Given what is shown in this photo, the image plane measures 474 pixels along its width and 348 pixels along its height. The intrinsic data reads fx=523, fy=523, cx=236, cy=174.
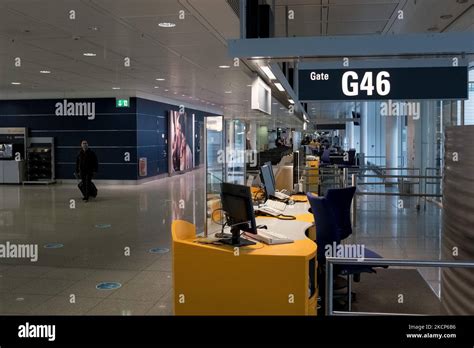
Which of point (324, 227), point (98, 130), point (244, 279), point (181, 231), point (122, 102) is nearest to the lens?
point (244, 279)

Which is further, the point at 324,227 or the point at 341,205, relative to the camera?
the point at 341,205

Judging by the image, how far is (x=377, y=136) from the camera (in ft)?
94.0

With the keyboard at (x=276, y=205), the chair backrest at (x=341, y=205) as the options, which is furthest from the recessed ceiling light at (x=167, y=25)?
the chair backrest at (x=341, y=205)

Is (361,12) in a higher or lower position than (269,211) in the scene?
higher

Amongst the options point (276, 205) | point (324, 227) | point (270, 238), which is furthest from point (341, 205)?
point (270, 238)

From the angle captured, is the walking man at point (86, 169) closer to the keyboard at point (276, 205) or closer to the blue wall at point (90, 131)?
the blue wall at point (90, 131)

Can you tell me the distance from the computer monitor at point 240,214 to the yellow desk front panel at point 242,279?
13 cm

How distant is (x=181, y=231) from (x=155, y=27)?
167 inches

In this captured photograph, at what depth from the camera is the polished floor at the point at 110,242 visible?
5234 millimetres

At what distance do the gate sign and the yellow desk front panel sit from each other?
4.38 feet

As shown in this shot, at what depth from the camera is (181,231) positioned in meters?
4.32

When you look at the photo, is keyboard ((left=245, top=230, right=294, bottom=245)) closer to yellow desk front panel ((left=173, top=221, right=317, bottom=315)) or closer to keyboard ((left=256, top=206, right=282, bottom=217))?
yellow desk front panel ((left=173, top=221, right=317, bottom=315))

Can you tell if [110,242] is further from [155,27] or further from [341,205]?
[341,205]

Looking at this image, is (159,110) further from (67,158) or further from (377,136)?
(377,136)
